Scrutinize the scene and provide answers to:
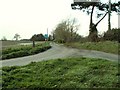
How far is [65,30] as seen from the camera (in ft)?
180

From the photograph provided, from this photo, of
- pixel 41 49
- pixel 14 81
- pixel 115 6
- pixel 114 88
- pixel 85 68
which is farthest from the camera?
pixel 115 6

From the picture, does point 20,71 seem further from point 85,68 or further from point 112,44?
point 112,44

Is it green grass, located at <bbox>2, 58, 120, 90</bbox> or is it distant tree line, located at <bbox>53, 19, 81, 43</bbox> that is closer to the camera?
green grass, located at <bbox>2, 58, 120, 90</bbox>

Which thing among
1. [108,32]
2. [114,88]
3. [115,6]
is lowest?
[114,88]

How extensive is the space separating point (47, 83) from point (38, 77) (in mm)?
1145

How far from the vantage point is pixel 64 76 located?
1298 cm

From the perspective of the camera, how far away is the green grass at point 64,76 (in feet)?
38.4

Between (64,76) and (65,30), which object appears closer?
(64,76)

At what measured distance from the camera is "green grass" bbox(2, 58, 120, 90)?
461 inches

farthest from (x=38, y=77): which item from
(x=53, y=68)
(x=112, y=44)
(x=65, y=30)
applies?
(x=65, y=30)

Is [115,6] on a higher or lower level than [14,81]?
higher

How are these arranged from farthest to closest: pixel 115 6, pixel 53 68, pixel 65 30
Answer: pixel 65 30 < pixel 115 6 < pixel 53 68

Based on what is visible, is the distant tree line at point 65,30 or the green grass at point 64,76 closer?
the green grass at point 64,76

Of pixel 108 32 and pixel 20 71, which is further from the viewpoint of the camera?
pixel 108 32
